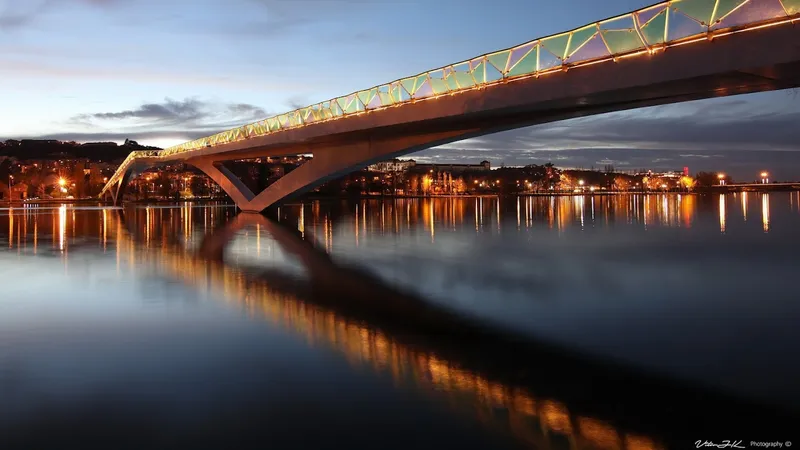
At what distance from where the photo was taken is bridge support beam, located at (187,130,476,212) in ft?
94.6

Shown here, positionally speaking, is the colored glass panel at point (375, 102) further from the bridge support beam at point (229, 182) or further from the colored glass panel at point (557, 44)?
the bridge support beam at point (229, 182)

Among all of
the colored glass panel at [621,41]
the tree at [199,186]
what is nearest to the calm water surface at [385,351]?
→ the colored glass panel at [621,41]

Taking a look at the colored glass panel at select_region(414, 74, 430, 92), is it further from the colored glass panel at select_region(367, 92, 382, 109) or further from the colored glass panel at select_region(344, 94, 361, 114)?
the colored glass panel at select_region(344, 94, 361, 114)

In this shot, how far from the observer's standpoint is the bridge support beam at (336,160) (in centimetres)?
2883

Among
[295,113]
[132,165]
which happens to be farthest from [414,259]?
[132,165]

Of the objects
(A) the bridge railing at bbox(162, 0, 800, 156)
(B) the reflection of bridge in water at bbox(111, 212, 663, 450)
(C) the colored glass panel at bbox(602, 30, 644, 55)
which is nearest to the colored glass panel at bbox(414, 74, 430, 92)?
(A) the bridge railing at bbox(162, 0, 800, 156)

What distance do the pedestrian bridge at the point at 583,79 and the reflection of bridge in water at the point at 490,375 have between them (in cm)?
962

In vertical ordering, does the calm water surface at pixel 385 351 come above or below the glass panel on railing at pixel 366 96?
below

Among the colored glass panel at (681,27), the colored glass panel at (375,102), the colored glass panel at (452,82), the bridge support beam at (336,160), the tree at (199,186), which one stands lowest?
the bridge support beam at (336,160)

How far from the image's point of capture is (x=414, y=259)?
1745 centimetres

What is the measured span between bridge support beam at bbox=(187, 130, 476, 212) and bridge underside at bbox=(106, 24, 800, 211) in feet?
0.21

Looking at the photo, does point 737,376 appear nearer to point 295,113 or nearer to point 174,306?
point 174,306

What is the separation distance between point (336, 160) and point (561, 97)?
19578mm

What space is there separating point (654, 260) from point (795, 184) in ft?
717
